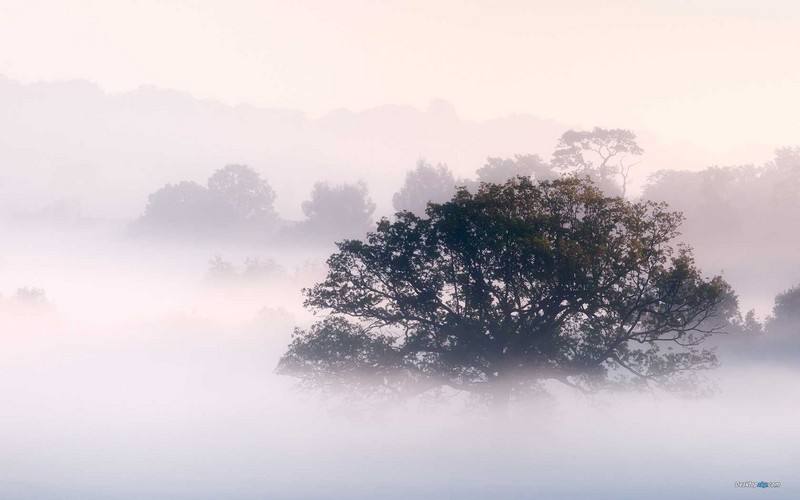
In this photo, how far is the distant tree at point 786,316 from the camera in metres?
89.9

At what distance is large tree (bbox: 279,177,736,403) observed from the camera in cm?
5272

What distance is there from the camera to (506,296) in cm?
5375

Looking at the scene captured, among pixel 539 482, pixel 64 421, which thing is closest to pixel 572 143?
pixel 64 421

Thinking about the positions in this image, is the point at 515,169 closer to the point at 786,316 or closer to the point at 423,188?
the point at 423,188

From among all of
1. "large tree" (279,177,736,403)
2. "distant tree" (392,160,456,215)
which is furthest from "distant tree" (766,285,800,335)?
"distant tree" (392,160,456,215)

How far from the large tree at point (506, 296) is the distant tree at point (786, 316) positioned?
125 feet

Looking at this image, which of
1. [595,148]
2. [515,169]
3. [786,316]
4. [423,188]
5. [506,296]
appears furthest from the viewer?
[423,188]

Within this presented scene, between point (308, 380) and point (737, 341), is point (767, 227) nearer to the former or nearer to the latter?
point (737, 341)

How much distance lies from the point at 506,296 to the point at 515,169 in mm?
110641

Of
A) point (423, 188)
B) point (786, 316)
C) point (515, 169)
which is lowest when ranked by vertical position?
point (786, 316)

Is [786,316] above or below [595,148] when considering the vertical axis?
below

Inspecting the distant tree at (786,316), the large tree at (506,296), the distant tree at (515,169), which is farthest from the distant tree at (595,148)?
the large tree at (506,296)

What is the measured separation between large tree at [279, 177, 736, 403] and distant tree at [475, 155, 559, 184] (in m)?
104

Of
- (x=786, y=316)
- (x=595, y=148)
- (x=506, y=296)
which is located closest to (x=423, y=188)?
(x=595, y=148)
